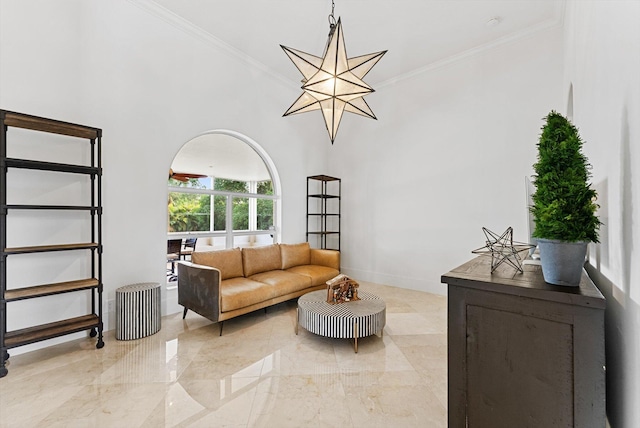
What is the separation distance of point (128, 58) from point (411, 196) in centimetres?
437

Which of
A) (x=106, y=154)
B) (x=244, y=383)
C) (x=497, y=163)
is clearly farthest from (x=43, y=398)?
(x=497, y=163)

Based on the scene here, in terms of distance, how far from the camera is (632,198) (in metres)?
0.93

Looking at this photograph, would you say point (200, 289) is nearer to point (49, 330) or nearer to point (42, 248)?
point (49, 330)

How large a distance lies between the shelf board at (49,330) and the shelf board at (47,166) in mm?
1424

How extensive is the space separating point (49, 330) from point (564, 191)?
3788mm

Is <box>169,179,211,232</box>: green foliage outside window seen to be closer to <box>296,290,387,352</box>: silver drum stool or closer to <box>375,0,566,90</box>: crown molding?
<box>296,290,387,352</box>: silver drum stool

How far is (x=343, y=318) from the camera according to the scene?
2641 mm

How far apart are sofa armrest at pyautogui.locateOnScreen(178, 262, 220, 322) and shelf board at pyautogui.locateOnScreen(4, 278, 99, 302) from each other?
838 millimetres

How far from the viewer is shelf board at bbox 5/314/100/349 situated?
2.32 m

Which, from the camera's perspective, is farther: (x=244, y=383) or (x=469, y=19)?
(x=469, y=19)

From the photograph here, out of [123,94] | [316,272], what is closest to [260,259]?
[316,272]

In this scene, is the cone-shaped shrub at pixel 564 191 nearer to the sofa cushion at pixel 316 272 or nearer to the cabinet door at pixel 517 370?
the cabinet door at pixel 517 370

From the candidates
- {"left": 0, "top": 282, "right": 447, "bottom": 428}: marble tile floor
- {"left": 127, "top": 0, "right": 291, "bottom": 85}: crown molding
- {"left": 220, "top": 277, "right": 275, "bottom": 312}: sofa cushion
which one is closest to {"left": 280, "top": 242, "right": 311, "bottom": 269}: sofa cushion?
{"left": 220, "top": 277, "right": 275, "bottom": 312}: sofa cushion

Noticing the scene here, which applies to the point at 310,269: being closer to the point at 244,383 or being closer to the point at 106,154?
the point at 244,383
